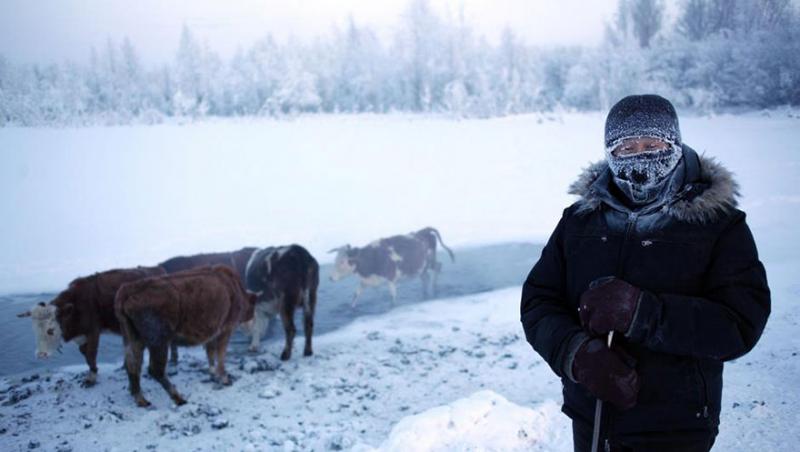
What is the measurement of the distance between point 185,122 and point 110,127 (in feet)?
9.67

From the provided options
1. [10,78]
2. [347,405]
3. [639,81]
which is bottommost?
[347,405]

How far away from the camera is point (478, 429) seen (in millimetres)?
3834

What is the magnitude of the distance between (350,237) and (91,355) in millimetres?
6257

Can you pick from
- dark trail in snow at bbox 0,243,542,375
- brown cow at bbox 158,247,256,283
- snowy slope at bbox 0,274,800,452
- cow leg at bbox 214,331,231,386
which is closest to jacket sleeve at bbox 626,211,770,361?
snowy slope at bbox 0,274,800,452

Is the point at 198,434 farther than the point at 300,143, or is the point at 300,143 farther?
the point at 300,143

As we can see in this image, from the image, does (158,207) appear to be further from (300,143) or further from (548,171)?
(548,171)

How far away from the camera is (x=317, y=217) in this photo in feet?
39.6

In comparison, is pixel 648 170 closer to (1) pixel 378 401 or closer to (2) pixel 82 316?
(1) pixel 378 401

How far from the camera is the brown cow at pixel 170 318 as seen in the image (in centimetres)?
520

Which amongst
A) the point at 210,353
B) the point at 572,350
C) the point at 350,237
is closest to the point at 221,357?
the point at 210,353

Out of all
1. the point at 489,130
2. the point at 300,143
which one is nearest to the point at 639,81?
the point at 489,130

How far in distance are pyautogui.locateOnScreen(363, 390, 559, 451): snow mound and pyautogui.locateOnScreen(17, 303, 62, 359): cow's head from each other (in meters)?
3.76

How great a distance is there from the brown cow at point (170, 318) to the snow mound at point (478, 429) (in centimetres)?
254

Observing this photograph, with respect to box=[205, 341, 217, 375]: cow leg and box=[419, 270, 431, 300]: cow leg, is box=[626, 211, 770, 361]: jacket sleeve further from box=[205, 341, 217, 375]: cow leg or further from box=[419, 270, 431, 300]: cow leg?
box=[419, 270, 431, 300]: cow leg
